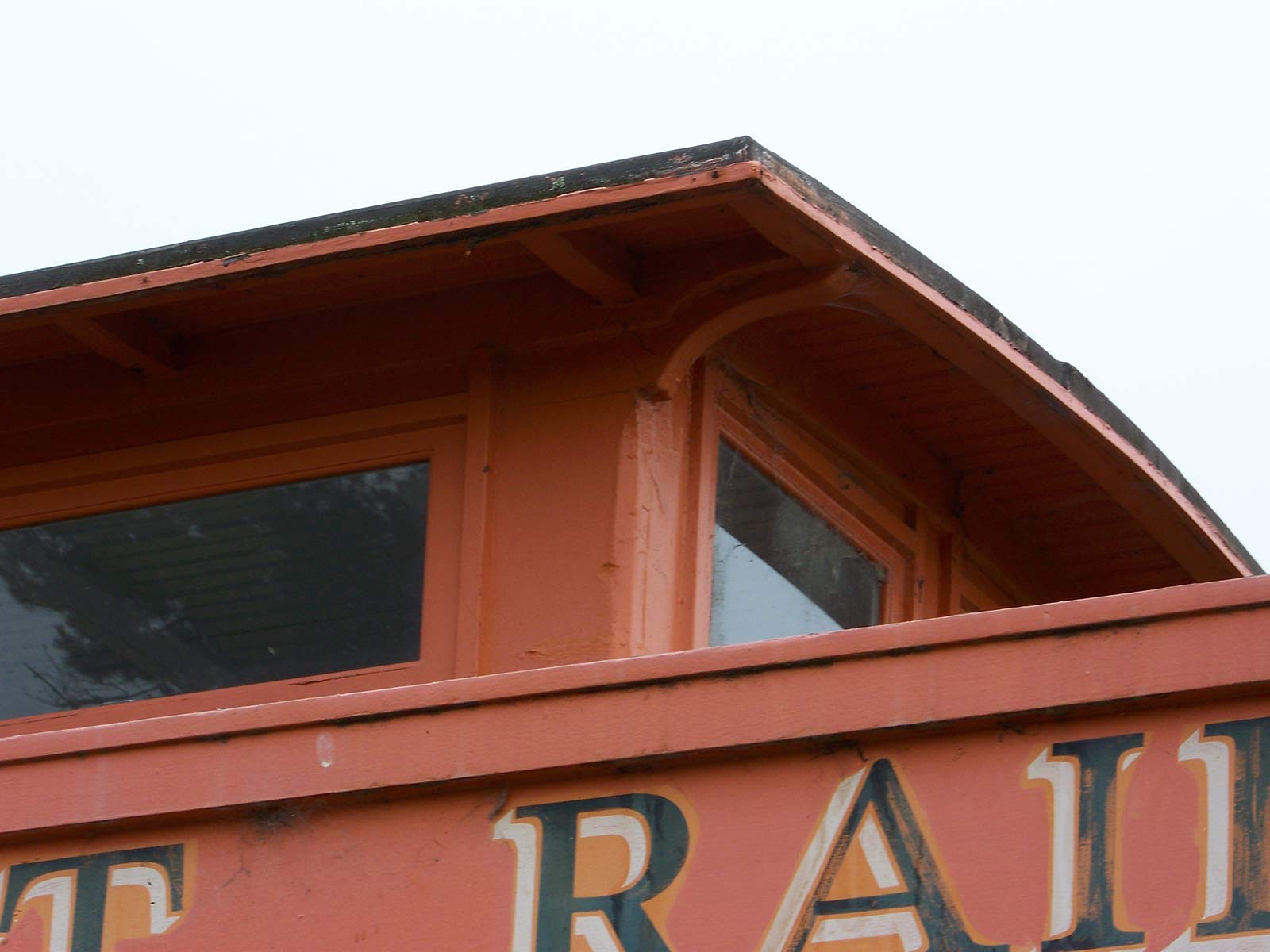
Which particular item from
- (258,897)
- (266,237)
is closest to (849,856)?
(258,897)

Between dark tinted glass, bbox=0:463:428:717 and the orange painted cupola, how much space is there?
0.01m

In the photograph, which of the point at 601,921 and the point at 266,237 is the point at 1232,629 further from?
the point at 266,237

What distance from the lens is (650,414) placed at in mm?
6008

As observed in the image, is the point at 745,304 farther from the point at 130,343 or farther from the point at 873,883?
the point at 873,883

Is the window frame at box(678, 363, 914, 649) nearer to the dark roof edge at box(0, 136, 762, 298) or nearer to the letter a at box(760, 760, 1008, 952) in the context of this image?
the dark roof edge at box(0, 136, 762, 298)

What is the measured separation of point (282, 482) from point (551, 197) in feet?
4.89

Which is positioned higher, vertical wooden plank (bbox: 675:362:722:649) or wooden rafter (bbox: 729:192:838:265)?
wooden rafter (bbox: 729:192:838:265)

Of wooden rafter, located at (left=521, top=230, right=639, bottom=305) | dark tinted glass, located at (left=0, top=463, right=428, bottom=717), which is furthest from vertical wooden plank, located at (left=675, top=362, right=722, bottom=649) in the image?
dark tinted glass, located at (left=0, top=463, right=428, bottom=717)

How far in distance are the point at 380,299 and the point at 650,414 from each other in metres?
0.99

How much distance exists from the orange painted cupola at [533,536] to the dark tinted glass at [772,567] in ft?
0.05

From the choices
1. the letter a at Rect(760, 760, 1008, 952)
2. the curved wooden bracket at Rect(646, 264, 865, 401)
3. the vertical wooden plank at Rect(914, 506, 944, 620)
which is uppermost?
the curved wooden bracket at Rect(646, 264, 865, 401)

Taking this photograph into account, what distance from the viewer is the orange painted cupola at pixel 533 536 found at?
4352mm

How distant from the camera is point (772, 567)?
6348 millimetres

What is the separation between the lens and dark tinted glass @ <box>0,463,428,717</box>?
20.1ft
